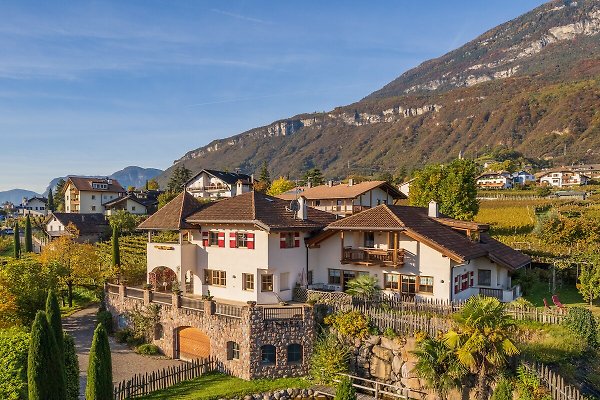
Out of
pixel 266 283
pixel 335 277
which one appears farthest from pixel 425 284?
pixel 266 283

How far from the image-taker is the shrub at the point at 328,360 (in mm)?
23578

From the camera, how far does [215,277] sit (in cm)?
3170

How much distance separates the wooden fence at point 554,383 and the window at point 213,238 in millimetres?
20074

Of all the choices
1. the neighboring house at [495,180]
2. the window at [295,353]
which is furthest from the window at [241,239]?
the neighboring house at [495,180]

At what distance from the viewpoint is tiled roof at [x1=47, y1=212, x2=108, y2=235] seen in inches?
2552

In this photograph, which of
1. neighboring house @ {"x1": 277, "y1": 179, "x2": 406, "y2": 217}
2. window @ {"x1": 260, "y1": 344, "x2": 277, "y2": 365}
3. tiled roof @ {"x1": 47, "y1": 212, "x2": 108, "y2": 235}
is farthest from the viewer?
tiled roof @ {"x1": 47, "y1": 212, "x2": 108, "y2": 235}

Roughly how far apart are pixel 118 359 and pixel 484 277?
2430cm

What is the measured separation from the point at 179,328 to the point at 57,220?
4778 centimetres

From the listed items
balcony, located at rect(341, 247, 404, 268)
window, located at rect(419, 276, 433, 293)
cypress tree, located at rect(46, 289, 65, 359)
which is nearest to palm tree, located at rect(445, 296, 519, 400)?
window, located at rect(419, 276, 433, 293)

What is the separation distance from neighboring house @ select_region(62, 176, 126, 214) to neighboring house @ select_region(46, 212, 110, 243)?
15988 mm

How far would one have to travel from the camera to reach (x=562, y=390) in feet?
56.8

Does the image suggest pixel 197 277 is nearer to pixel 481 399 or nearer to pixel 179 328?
pixel 179 328

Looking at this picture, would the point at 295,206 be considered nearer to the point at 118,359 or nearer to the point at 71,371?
the point at 118,359

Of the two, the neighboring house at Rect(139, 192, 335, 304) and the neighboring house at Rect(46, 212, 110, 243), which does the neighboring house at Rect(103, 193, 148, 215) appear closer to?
the neighboring house at Rect(46, 212, 110, 243)
